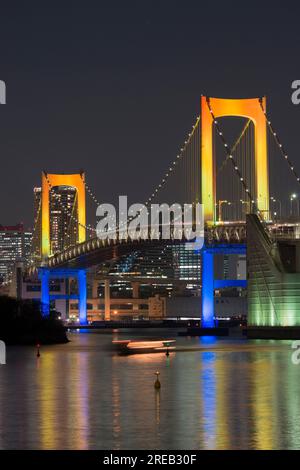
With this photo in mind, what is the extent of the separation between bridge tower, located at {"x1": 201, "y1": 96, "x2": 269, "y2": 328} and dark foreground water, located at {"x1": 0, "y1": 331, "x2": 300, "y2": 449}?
72.5 feet

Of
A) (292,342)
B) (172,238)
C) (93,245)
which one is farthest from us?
(93,245)

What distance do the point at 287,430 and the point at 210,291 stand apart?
41.8 m

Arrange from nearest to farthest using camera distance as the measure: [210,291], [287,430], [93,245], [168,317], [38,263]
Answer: [287,430], [210,291], [93,245], [38,263], [168,317]

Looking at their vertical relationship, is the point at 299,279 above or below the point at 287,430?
above

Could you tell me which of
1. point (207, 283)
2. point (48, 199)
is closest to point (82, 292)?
point (48, 199)

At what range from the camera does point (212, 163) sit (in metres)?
57.6

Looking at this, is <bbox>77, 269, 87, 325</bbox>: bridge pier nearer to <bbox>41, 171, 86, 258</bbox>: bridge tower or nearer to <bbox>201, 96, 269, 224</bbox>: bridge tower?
<bbox>41, 171, 86, 258</bbox>: bridge tower

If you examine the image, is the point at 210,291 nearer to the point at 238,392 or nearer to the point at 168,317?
the point at 238,392

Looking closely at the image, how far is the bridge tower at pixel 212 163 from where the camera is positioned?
57.0m

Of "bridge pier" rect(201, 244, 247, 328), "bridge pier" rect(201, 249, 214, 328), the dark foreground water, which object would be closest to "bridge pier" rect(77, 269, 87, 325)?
"bridge pier" rect(201, 249, 214, 328)

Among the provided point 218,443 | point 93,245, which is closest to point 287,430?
point 218,443

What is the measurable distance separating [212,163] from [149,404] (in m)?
38.0

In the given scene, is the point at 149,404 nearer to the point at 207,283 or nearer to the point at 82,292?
the point at 207,283

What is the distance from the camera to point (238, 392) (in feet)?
75.8
